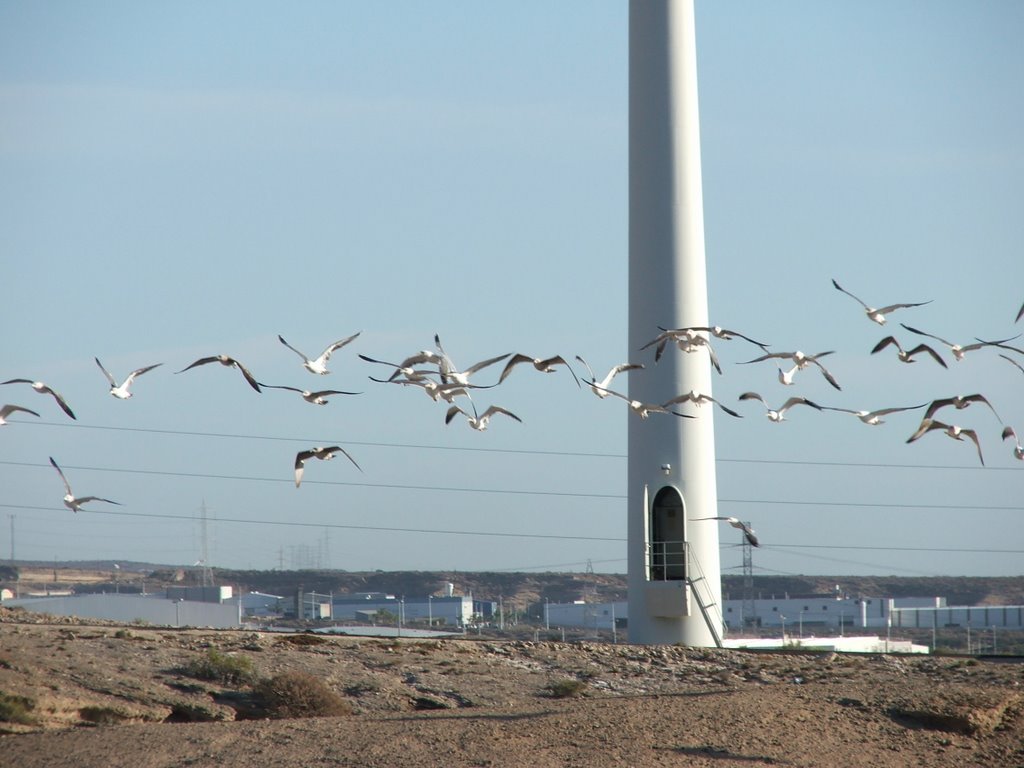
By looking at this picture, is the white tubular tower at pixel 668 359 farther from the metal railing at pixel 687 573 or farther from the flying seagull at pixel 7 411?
the flying seagull at pixel 7 411

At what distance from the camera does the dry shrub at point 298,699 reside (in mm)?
23188

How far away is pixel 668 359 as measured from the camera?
125 feet

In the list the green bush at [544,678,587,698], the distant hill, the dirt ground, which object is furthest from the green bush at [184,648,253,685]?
the distant hill

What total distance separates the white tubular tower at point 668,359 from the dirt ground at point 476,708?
A: 7894mm

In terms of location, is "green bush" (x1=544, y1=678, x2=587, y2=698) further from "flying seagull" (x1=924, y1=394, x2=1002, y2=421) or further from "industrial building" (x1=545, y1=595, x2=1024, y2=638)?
"industrial building" (x1=545, y1=595, x2=1024, y2=638)

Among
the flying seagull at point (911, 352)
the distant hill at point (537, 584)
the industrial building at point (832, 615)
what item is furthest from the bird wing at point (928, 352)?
the distant hill at point (537, 584)

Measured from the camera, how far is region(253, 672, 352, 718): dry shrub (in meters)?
23.2

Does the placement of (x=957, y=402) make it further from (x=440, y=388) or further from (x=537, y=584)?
(x=537, y=584)

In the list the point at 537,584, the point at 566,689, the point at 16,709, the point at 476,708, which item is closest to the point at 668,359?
the point at 566,689

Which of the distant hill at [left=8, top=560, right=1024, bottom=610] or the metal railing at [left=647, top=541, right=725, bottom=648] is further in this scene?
the distant hill at [left=8, top=560, right=1024, bottom=610]

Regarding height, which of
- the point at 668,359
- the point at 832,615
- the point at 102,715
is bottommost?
the point at 102,715

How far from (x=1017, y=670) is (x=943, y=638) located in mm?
46114

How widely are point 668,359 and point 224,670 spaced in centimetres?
1674

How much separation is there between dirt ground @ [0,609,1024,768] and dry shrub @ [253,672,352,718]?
0.29 meters
